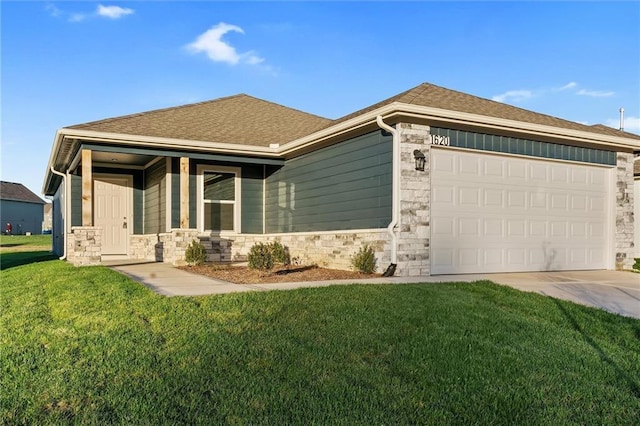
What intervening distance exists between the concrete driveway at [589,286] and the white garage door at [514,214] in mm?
490

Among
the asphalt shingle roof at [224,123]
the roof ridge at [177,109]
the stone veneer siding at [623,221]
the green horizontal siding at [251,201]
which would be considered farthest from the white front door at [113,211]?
the stone veneer siding at [623,221]

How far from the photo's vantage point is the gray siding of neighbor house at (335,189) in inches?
372

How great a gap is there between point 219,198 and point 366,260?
207 inches

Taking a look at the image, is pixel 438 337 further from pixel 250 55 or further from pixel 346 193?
pixel 250 55

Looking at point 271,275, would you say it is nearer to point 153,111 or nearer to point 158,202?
point 158,202

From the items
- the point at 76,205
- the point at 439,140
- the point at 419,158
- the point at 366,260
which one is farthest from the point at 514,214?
the point at 76,205

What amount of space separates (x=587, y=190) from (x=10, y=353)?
11338 mm

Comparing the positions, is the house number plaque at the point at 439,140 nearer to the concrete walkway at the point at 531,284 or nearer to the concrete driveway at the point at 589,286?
the concrete walkway at the point at 531,284

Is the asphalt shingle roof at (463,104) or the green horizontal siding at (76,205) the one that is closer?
the asphalt shingle roof at (463,104)

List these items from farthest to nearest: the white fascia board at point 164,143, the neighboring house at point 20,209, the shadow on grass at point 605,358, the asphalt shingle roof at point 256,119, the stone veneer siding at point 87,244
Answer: the neighboring house at point 20,209 < the stone veneer siding at point 87,244 < the white fascia board at point 164,143 < the asphalt shingle roof at point 256,119 < the shadow on grass at point 605,358

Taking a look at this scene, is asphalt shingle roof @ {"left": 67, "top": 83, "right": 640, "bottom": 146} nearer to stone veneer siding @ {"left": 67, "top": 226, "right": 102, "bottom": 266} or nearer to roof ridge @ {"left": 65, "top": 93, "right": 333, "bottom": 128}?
roof ridge @ {"left": 65, "top": 93, "right": 333, "bottom": 128}

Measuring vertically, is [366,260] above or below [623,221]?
below

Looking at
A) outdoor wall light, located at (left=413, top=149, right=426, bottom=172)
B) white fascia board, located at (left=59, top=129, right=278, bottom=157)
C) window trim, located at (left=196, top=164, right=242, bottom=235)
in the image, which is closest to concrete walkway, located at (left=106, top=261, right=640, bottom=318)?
outdoor wall light, located at (left=413, top=149, right=426, bottom=172)

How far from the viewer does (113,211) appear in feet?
48.0
